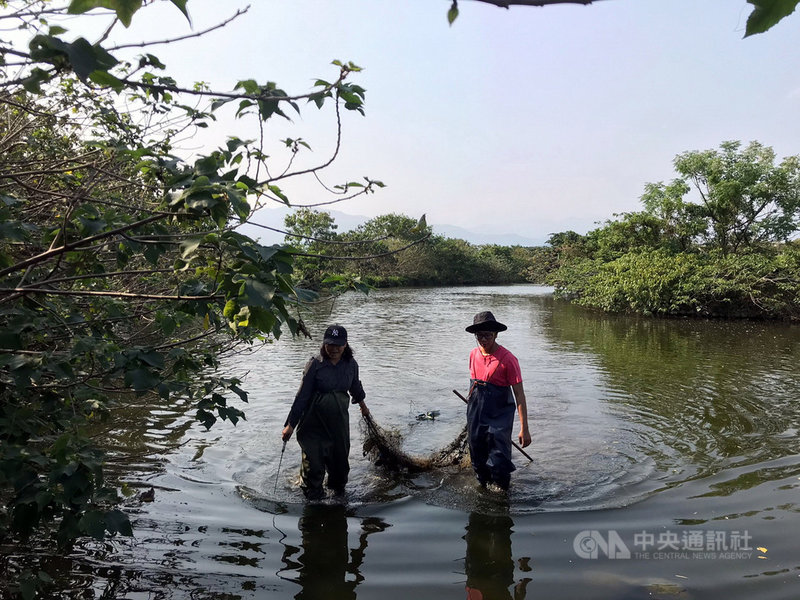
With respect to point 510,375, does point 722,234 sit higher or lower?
higher

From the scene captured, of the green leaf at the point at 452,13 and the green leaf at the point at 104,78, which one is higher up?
the green leaf at the point at 104,78

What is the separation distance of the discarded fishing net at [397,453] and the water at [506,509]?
148 mm

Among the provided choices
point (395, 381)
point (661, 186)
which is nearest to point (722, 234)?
point (661, 186)

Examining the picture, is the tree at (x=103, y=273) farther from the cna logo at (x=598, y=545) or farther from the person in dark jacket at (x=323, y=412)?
the cna logo at (x=598, y=545)

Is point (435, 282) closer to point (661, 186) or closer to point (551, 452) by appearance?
point (661, 186)

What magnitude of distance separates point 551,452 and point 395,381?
178 inches

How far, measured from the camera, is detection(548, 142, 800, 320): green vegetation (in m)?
20.1

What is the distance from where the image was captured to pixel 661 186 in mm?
25875

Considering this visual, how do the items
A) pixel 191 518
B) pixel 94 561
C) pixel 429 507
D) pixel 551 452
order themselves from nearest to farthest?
pixel 94 561 → pixel 191 518 → pixel 429 507 → pixel 551 452

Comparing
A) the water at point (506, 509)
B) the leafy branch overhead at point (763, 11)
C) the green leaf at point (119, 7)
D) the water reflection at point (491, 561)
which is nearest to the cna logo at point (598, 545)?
the water at point (506, 509)

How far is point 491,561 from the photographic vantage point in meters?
4.36

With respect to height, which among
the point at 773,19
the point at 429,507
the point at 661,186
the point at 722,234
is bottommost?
the point at 429,507

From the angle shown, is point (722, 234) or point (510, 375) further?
point (722, 234)

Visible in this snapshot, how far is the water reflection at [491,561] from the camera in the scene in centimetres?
395
